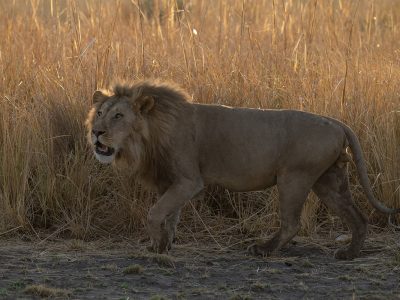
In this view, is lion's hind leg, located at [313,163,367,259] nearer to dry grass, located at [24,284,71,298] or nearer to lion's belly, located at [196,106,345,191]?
lion's belly, located at [196,106,345,191]

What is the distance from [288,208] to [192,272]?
730mm

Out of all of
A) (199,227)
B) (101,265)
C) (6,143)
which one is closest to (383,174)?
(199,227)

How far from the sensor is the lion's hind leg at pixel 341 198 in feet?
16.9

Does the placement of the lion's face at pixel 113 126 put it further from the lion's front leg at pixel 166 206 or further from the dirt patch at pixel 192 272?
the dirt patch at pixel 192 272

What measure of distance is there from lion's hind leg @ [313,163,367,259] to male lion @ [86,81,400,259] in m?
0.01

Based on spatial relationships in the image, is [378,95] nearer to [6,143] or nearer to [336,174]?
[336,174]

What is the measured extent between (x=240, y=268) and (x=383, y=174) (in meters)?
1.43

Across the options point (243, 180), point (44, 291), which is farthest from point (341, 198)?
point (44, 291)

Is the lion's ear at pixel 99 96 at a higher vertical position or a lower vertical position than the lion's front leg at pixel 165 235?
higher

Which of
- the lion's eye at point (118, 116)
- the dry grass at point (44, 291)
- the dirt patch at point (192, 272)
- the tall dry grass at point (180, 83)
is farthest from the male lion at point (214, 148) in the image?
the dry grass at point (44, 291)

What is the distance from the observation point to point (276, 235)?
5.10 m

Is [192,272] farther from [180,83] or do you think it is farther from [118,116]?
[180,83]

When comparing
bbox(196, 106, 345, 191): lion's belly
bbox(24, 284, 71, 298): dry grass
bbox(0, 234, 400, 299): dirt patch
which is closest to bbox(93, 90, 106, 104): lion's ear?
bbox(196, 106, 345, 191): lion's belly

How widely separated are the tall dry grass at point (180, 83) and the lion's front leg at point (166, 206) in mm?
574
